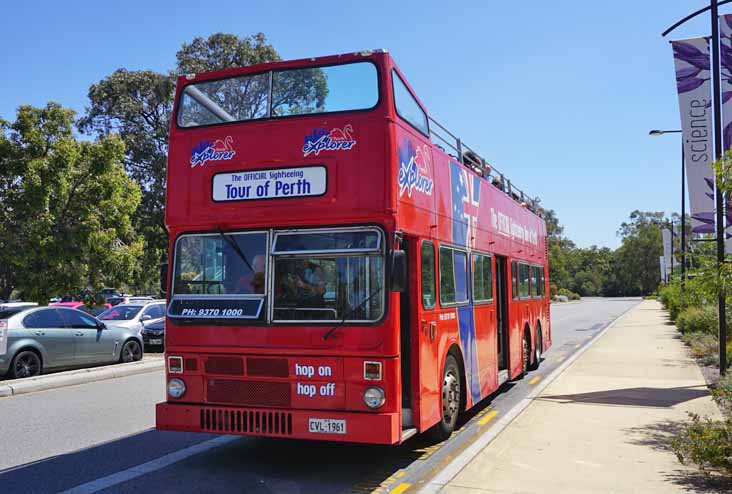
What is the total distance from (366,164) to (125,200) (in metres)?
12.7

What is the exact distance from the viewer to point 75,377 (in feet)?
44.7

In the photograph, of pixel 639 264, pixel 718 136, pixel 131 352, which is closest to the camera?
pixel 718 136

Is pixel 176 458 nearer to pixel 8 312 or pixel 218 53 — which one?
pixel 8 312

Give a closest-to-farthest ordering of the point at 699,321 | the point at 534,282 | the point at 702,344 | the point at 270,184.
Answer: the point at 270,184 < the point at 534,282 < the point at 702,344 < the point at 699,321

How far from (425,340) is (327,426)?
4.83 ft

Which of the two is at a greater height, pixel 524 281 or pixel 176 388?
pixel 524 281

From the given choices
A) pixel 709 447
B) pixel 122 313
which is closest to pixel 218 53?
pixel 122 313

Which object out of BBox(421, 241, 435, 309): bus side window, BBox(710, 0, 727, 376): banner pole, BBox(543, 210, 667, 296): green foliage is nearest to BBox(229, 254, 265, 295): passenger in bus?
BBox(421, 241, 435, 309): bus side window

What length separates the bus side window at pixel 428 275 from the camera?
7326mm

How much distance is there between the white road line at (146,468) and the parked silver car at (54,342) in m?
6.77

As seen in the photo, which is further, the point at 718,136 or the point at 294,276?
the point at 718,136

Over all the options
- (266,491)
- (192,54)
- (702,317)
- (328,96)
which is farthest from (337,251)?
(192,54)

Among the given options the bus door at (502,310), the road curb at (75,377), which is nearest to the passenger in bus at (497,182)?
the bus door at (502,310)

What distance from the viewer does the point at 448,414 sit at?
802 cm
